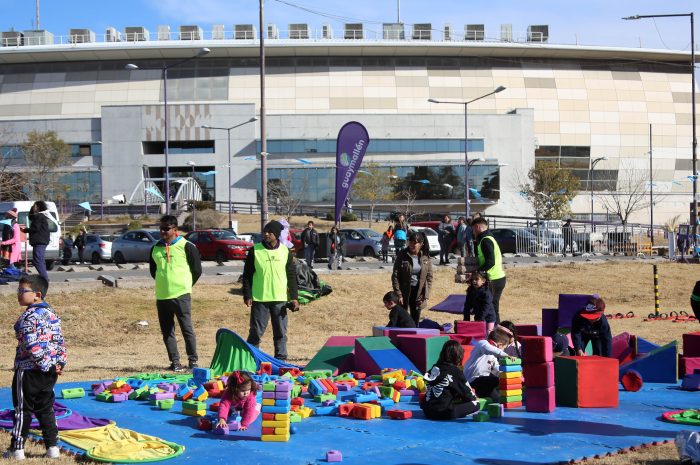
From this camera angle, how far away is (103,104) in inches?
3231

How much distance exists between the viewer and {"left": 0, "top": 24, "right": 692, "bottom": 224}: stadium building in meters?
76.6

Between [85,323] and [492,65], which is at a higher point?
[492,65]

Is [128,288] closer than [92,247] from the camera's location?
Yes

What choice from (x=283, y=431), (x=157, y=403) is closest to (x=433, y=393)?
(x=283, y=431)

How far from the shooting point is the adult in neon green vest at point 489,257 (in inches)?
534

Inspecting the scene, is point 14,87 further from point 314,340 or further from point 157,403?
point 157,403

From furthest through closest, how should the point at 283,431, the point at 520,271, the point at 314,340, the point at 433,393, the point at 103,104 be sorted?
the point at 103,104
the point at 520,271
the point at 314,340
the point at 433,393
the point at 283,431

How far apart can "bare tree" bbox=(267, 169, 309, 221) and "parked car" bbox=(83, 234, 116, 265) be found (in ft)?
90.9

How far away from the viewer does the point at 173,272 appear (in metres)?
12.4

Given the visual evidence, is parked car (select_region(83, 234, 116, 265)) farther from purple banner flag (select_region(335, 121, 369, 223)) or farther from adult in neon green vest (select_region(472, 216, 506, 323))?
adult in neon green vest (select_region(472, 216, 506, 323))

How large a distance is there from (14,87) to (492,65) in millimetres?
41358

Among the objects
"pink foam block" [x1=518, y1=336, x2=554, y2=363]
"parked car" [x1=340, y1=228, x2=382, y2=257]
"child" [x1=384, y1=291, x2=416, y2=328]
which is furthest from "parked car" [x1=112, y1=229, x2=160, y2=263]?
"pink foam block" [x1=518, y1=336, x2=554, y2=363]

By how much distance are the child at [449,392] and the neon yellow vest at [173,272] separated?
14.1ft

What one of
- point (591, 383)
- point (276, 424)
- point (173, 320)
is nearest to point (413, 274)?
point (173, 320)
